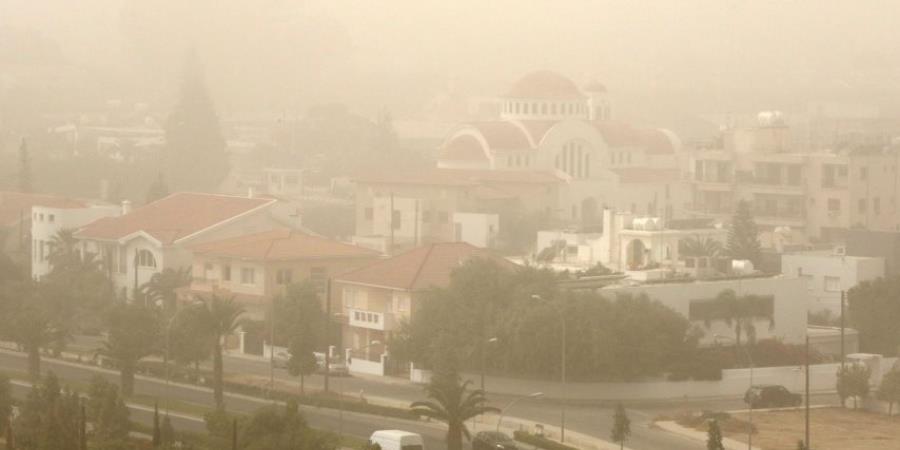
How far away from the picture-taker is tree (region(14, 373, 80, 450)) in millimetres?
26203

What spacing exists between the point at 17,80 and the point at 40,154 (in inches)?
913

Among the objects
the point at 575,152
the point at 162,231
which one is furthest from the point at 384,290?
the point at 575,152

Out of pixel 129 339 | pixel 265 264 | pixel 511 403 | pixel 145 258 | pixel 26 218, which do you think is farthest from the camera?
pixel 26 218

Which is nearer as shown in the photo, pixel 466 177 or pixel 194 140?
pixel 466 177

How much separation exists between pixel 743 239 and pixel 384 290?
37.3ft

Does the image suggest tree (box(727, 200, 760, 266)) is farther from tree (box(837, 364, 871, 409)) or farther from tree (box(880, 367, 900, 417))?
tree (box(880, 367, 900, 417))

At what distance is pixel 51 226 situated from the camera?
4928cm

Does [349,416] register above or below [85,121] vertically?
below

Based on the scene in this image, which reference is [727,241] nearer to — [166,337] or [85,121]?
[166,337]

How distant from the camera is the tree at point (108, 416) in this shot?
92.6 feet

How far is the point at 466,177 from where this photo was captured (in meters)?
60.5

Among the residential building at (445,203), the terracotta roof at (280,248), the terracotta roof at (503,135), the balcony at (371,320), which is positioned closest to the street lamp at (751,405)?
the balcony at (371,320)

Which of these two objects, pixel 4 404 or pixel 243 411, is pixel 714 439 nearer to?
pixel 243 411

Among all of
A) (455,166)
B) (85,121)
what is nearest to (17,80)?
(85,121)
